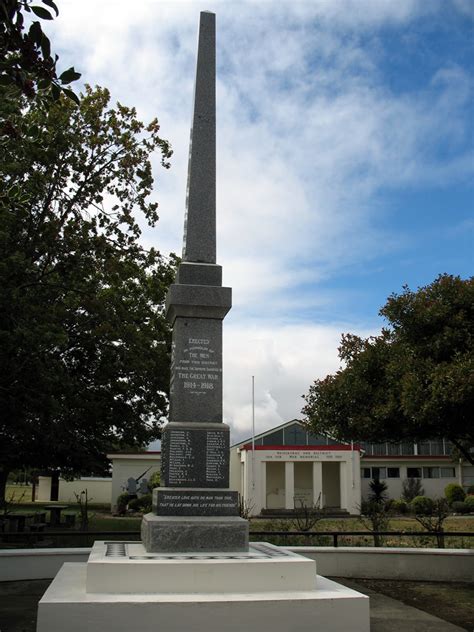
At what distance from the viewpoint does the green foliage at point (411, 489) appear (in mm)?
40312

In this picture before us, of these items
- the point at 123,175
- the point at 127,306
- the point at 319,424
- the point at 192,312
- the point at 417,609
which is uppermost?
the point at 123,175

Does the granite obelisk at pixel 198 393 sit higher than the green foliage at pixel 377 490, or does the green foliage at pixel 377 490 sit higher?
the granite obelisk at pixel 198 393

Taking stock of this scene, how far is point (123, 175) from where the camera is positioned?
18.6 metres

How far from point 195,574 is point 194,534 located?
3.44ft

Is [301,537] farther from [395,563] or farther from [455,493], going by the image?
[455,493]

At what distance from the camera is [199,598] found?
6.66 metres

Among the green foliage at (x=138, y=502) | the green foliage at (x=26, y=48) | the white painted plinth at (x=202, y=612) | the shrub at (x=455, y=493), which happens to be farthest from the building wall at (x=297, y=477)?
the green foliage at (x=26, y=48)

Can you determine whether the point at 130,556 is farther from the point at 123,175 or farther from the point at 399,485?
the point at 399,485

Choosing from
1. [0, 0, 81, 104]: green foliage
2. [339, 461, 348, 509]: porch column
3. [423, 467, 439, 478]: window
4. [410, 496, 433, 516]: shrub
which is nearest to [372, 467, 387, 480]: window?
[423, 467, 439, 478]: window

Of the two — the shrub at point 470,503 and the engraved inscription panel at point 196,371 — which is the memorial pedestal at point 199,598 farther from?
the shrub at point 470,503

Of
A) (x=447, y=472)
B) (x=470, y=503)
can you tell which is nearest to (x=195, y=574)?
(x=470, y=503)

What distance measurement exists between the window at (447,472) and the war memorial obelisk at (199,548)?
36379 millimetres

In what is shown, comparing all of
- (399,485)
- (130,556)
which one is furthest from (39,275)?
(399,485)

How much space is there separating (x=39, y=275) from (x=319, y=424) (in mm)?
8945
